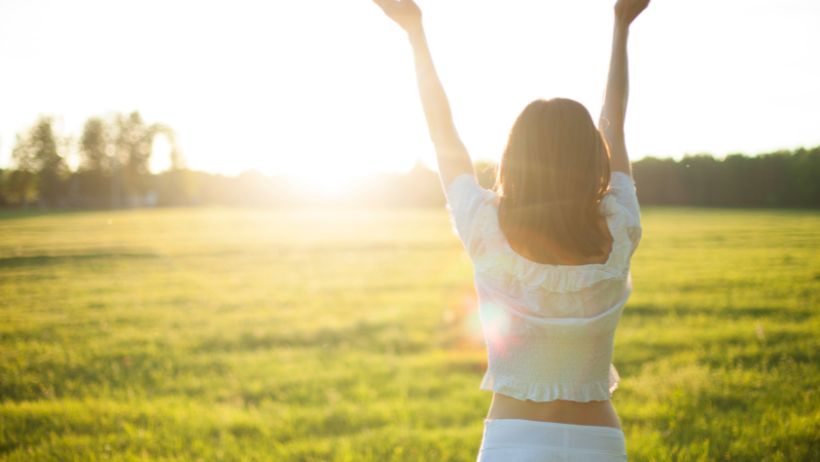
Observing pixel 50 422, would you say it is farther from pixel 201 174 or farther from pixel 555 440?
pixel 201 174

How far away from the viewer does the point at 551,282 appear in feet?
6.25

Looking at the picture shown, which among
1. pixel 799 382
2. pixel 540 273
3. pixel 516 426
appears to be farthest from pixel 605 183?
pixel 799 382

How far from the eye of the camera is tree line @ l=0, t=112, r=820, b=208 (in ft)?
64.8

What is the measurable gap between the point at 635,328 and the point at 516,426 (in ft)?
29.0

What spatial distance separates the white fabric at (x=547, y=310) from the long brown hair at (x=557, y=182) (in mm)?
73

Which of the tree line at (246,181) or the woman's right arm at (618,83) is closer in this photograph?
the woman's right arm at (618,83)

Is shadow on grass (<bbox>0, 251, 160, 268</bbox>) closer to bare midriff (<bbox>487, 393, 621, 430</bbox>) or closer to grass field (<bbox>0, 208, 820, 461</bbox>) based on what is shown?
grass field (<bbox>0, 208, 820, 461</bbox>)

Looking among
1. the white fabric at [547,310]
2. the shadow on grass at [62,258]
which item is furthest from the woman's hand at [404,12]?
the shadow on grass at [62,258]

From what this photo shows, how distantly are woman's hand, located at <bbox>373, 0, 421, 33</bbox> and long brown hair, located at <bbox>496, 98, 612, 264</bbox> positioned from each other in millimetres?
663

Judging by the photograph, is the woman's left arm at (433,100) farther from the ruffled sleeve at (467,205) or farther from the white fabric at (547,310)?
the white fabric at (547,310)

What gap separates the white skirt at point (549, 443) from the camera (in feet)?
6.08

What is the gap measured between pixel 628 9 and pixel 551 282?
124cm

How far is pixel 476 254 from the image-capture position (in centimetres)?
201

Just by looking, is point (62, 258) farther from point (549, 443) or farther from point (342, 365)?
point (549, 443)
